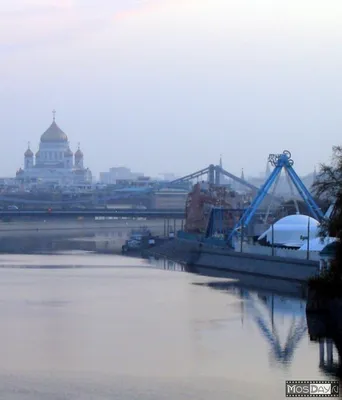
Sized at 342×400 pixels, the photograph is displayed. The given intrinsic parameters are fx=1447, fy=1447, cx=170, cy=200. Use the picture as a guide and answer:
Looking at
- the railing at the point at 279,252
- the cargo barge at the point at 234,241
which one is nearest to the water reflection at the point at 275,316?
the cargo barge at the point at 234,241

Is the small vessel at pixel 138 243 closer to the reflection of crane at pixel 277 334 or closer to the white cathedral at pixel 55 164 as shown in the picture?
the reflection of crane at pixel 277 334

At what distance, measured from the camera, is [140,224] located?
233 feet

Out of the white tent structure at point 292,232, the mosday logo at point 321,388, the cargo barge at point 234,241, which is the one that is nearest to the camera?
the mosday logo at point 321,388

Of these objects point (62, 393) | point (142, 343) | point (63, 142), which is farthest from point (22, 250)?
point (63, 142)

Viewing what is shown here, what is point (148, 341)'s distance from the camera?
19.2 m

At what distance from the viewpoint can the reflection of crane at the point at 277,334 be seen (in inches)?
719

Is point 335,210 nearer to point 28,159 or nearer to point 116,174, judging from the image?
point 28,159

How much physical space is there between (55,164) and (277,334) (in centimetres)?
11002

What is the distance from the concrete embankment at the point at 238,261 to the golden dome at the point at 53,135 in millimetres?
81025

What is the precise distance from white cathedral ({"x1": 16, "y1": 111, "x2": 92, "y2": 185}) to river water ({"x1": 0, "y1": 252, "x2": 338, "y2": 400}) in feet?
317

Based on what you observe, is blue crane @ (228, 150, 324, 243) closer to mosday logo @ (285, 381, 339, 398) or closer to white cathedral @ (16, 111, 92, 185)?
mosday logo @ (285, 381, 339, 398)

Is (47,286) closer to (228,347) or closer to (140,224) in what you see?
(228,347)

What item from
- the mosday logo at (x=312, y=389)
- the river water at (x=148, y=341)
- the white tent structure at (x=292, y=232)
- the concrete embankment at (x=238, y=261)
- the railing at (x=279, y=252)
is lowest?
the mosday logo at (x=312, y=389)

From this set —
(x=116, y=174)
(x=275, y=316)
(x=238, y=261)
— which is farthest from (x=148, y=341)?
(x=116, y=174)
